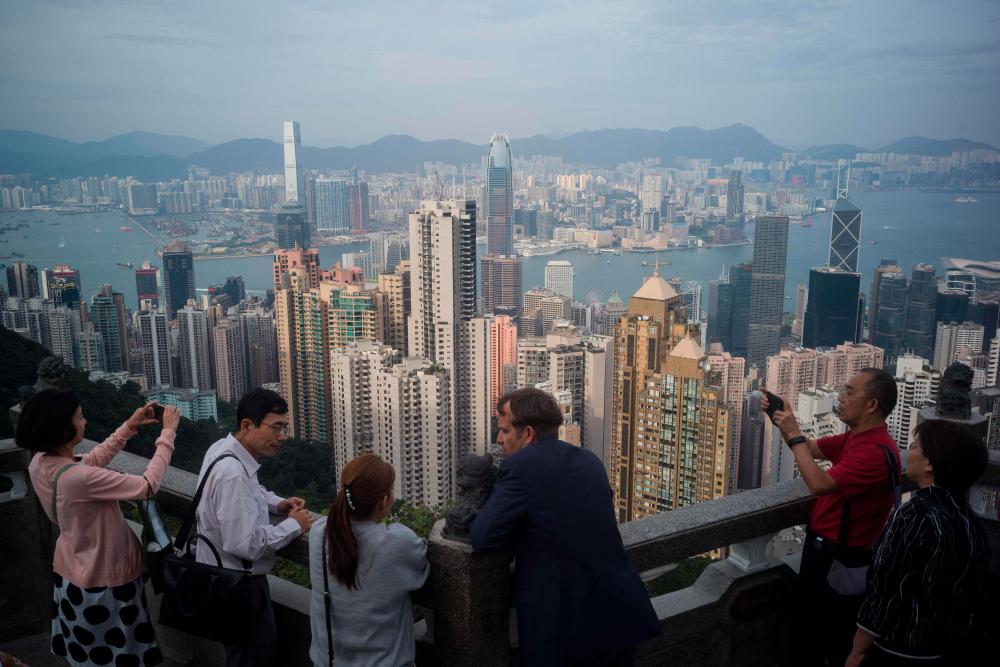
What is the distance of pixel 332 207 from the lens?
37844 mm

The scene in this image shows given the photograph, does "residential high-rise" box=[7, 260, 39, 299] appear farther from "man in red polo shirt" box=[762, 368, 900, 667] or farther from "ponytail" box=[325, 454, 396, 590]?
"man in red polo shirt" box=[762, 368, 900, 667]

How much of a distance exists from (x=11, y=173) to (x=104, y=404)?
18322mm

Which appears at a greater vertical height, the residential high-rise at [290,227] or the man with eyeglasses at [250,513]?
the man with eyeglasses at [250,513]

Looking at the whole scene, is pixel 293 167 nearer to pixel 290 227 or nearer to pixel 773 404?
pixel 290 227

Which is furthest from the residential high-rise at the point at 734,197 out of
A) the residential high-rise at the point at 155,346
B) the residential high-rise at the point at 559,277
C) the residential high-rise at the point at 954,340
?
the residential high-rise at the point at 155,346

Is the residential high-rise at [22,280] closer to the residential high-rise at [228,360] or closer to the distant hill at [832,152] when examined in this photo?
the residential high-rise at [228,360]

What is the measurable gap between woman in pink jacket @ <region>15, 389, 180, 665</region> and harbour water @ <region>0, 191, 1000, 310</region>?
24.5 metres

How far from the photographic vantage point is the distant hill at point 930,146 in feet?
69.3

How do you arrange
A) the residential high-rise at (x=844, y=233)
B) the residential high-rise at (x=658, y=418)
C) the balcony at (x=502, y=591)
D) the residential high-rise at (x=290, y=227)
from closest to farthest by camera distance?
the balcony at (x=502, y=591), the residential high-rise at (x=658, y=418), the residential high-rise at (x=844, y=233), the residential high-rise at (x=290, y=227)

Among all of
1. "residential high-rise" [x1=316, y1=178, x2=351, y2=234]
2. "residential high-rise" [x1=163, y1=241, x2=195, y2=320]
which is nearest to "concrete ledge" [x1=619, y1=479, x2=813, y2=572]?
"residential high-rise" [x1=163, y1=241, x2=195, y2=320]

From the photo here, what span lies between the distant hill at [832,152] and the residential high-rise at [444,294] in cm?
1515

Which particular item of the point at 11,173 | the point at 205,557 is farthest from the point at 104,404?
the point at 11,173

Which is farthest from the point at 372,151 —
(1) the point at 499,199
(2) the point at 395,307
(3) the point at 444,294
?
(3) the point at 444,294

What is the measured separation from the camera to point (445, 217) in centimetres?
2214
